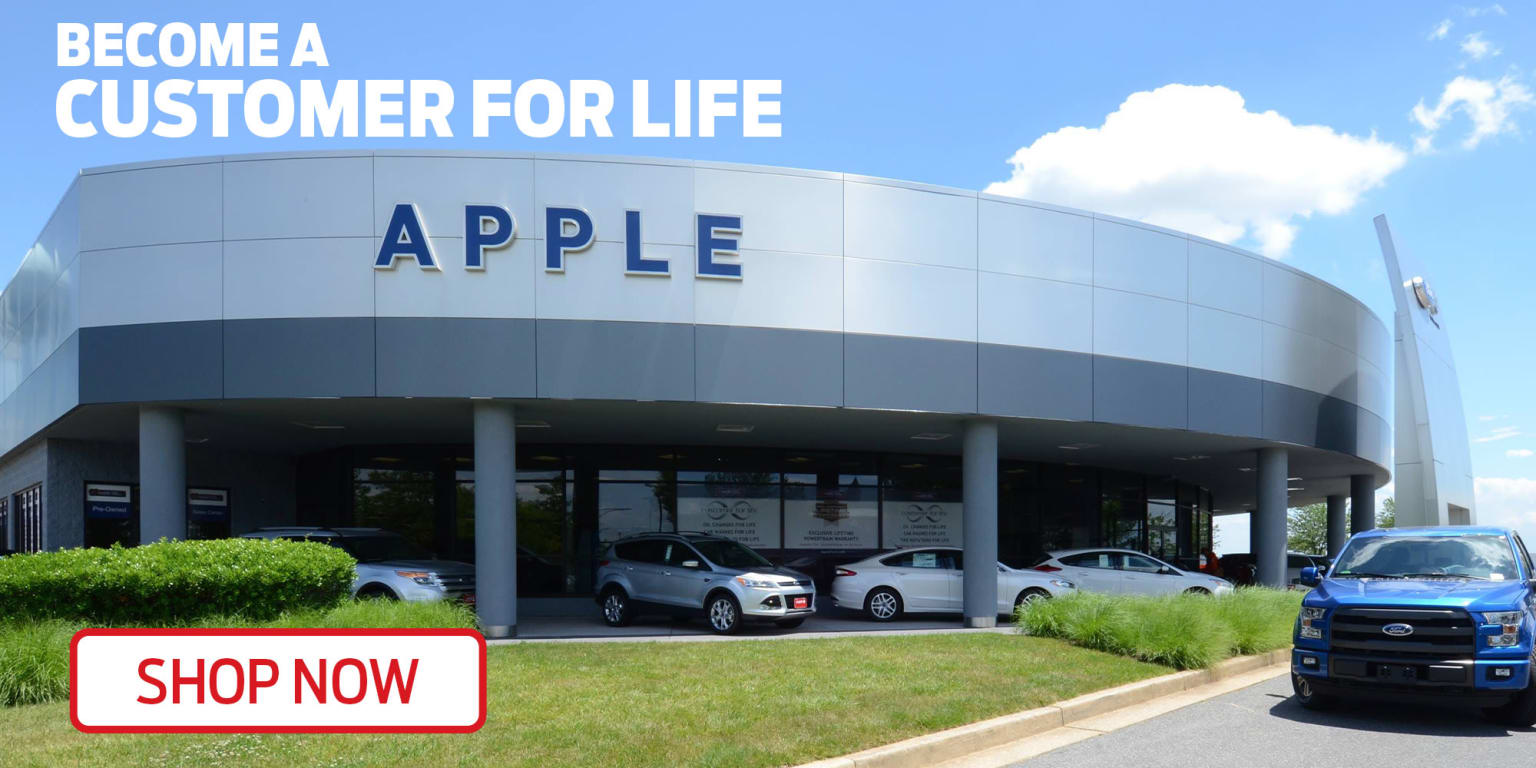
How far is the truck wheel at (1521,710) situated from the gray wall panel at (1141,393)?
9.52 metres

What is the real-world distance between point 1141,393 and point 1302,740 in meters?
11.0

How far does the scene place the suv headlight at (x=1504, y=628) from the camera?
10109 millimetres

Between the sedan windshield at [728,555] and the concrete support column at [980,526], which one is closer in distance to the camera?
the sedan windshield at [728,555]

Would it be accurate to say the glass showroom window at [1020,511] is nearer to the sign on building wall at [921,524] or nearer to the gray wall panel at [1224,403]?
the sign on building wall at [921,524]

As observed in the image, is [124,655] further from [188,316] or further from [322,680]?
[188,316]

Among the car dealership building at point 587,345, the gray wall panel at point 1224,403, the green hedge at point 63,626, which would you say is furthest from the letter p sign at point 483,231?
the gray wall panel at point 1224,403

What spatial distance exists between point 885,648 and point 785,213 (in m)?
6.72

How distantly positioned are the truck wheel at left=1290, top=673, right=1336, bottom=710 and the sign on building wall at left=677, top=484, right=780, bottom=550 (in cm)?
1404

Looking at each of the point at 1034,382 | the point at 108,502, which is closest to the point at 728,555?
the point at 1034,382

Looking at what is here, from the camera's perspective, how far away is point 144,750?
8234 mm

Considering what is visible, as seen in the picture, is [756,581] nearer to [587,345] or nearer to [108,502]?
[587,345]

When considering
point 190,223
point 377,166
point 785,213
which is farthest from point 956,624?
point 190,223

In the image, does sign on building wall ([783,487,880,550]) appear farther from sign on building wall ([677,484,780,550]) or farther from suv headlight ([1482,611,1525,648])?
suv headlight ([1482,611,1525,648])

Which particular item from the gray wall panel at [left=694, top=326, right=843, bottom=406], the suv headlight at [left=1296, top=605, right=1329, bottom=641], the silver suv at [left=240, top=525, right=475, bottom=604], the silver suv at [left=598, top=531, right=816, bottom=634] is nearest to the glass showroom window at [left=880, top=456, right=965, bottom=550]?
the silver suv at [left=598, top=531, right=816, bottom=634]
